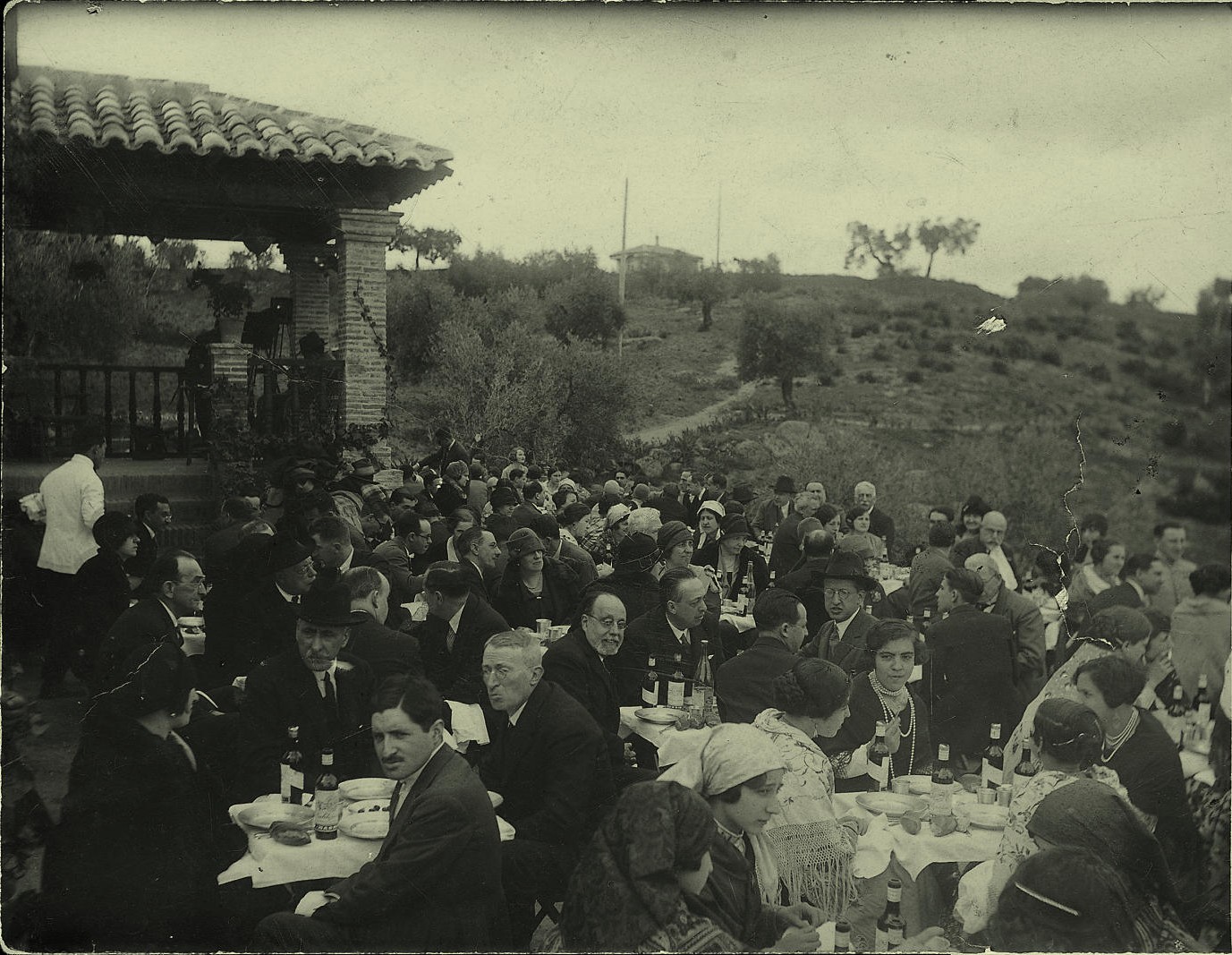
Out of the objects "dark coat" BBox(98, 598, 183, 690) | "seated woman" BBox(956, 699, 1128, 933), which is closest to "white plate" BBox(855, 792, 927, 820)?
"seated woman" BBox(956, 699, 1128, 933)

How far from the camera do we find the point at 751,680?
5.50m

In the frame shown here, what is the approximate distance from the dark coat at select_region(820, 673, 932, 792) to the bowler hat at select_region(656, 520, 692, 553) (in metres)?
2.24

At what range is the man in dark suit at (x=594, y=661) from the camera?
553cm

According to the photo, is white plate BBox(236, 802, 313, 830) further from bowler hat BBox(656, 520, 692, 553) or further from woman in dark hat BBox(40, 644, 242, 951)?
bowler hat BBox(656, 520, 692, 553)

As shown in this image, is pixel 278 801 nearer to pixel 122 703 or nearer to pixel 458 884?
pixel 122 703

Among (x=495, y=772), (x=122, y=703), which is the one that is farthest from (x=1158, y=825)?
(x=122, y=703)

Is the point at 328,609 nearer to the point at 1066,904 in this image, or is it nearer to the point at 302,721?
the point at 302,721

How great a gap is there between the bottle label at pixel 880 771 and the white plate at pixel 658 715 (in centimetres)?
131

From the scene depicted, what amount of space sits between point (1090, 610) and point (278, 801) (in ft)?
16.5

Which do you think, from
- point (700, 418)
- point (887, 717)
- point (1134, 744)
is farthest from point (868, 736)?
point (700, 418)

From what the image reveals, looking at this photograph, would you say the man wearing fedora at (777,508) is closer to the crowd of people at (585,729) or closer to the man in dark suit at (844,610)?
the crowd of people at (585,729)

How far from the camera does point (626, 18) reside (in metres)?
5.71

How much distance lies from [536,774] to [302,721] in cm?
131

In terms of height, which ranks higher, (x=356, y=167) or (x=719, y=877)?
(x=356, y=167)
